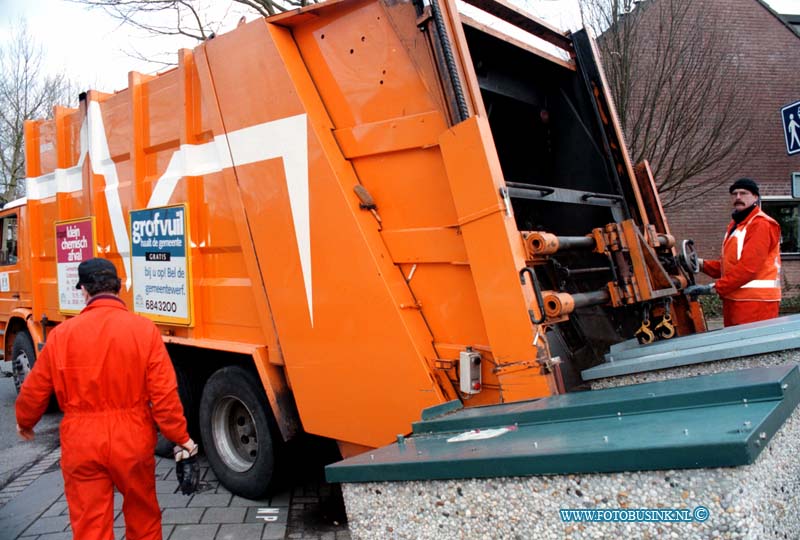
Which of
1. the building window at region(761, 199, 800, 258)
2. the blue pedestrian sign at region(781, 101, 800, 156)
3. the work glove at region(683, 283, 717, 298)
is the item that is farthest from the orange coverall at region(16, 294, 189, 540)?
the building window at region(761, 199, 800, 258)

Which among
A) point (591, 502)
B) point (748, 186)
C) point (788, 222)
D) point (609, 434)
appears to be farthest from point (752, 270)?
point (788, 222)

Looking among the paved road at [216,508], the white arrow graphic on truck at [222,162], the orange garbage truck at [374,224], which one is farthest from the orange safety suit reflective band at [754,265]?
the paved road at [216,508]

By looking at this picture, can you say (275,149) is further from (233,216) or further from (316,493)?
(316,493)

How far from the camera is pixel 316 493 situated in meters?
4.12

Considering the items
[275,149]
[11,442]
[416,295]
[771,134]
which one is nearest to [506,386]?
[416,295]

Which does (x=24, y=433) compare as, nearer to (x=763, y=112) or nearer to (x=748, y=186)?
(x=748, y=186)

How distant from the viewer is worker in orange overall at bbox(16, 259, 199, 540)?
8.66 feet

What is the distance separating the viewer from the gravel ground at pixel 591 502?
132cm

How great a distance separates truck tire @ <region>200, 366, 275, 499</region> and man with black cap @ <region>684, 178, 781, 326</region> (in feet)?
9.33

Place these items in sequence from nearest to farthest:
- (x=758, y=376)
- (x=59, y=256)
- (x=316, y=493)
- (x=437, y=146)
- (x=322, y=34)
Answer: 1. (x=758, y=376)
2. (x=437, y=146)
3. (x=322, y=34)
4. (x=316, y=493)
5. (x=59, y=256)

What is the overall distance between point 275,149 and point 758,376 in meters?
2.55

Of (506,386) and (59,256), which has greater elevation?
(59,256)

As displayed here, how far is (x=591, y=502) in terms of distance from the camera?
149cm

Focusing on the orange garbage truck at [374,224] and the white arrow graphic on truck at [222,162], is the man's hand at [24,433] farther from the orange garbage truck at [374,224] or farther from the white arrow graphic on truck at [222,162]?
the white arrow graphic on truck at [222,162]
